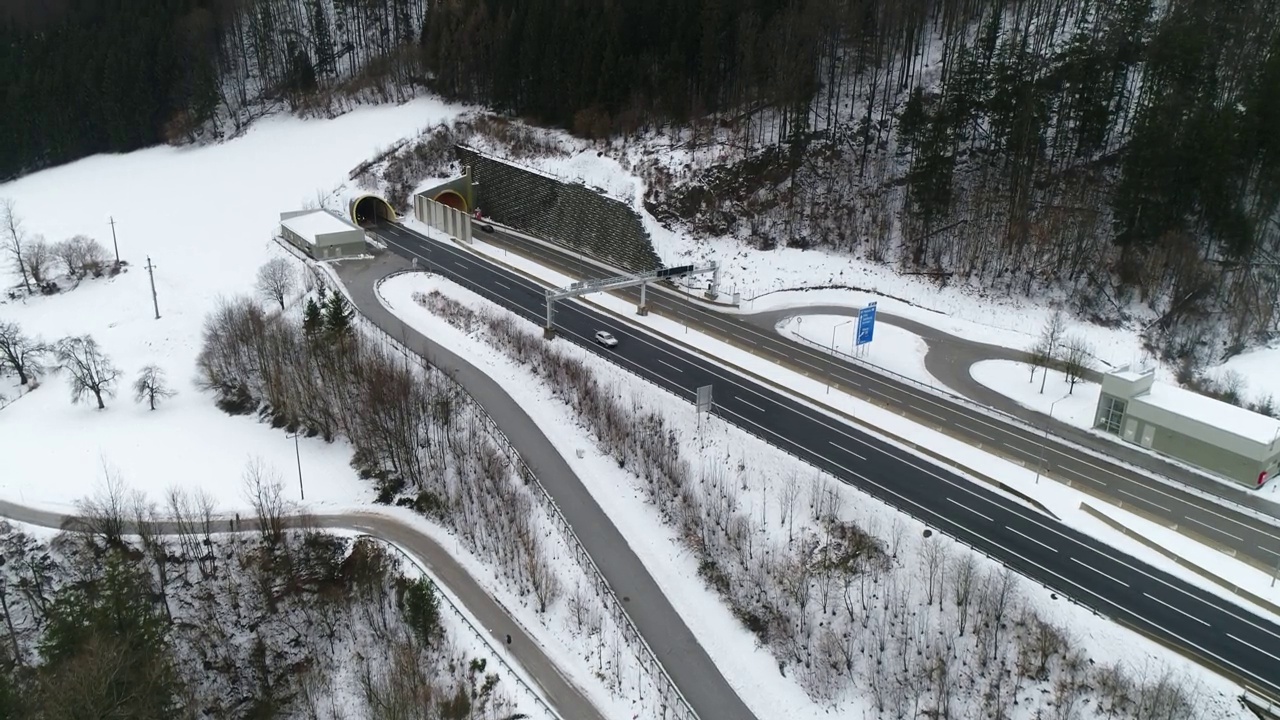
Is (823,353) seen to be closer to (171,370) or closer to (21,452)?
(171,370)

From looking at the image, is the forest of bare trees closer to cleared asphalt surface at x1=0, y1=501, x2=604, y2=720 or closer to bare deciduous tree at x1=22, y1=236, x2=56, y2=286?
cleared asphalt surface at x1=0, y1=501, x2=604, y2=720

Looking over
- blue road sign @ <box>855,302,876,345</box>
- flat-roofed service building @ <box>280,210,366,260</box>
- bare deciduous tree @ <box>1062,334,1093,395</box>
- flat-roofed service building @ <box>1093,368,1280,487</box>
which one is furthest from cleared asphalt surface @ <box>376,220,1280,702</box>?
flat-roofed service building @ <box>280,210,366,260</box>

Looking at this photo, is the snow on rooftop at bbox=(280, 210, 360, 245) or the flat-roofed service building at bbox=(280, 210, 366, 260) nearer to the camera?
the flat-roofed service building at bbox=(280, 210, 366, 260)

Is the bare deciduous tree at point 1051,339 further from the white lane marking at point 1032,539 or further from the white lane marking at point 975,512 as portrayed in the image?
the white lane marking at point 1032,539

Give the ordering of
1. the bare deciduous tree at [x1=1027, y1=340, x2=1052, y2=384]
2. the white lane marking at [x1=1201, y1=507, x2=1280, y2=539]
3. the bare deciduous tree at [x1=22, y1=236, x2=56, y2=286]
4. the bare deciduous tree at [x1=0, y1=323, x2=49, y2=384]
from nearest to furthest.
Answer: the white lane marking at [x1=1201, y1=507, x2=1280, y2=539], the bare deciduous tree at [x1=1027, y1=340, x2=1052, y2=384], the bare deciduous tree at [x1=0, y1=323, x2=49, y2=384], the bare deciduous tree at [x1=22, y1=236, x2=56, y2=286]

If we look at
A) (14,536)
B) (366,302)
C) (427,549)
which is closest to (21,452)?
(14,536)

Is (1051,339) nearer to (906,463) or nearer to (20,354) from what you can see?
(906,463)

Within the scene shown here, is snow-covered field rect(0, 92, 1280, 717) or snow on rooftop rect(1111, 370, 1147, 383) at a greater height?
snow on rooftop rect(1111, 370, 1147, 383)
